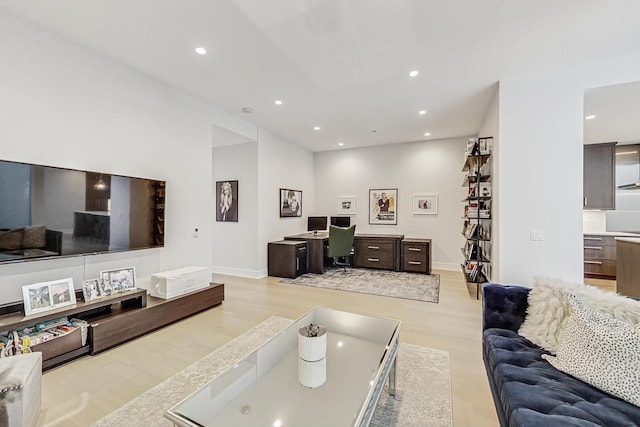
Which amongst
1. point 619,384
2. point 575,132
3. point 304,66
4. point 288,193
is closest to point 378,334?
point 619,384

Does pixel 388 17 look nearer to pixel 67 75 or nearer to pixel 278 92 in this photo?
pixel 278 92

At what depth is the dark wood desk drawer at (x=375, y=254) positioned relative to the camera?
5.72 meters

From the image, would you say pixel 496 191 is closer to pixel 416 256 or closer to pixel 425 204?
pixel 416 256

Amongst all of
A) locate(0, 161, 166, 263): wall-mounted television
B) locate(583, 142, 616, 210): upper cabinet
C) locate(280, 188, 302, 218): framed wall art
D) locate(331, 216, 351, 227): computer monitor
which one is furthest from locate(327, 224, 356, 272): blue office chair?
locate(583, 142, 616, 210): upper cabinet

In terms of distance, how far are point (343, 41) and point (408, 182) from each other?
13.9ft

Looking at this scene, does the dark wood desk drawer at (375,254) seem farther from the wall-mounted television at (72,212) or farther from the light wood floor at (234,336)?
the wall-mounted television at (72,212)

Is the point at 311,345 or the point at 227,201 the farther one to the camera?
the point at 227,201

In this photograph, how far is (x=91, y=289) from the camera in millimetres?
2500

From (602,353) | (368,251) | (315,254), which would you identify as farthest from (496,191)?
(315,254)

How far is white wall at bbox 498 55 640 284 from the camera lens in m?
2.85

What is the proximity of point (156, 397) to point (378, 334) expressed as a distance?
5.24ft

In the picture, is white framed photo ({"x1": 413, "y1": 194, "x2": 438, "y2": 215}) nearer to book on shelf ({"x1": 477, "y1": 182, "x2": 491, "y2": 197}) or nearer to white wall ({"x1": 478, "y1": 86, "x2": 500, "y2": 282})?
book on shelf ({"x1": 477, "y1": 182, "x2": 491, "y2": 197})

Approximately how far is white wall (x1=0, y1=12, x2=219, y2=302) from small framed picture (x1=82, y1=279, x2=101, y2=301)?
0.21 meters

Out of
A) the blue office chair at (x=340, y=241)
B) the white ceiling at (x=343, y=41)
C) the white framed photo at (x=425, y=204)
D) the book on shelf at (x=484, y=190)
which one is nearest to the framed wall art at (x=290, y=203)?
the blue office chair at (x=340, y=241)
